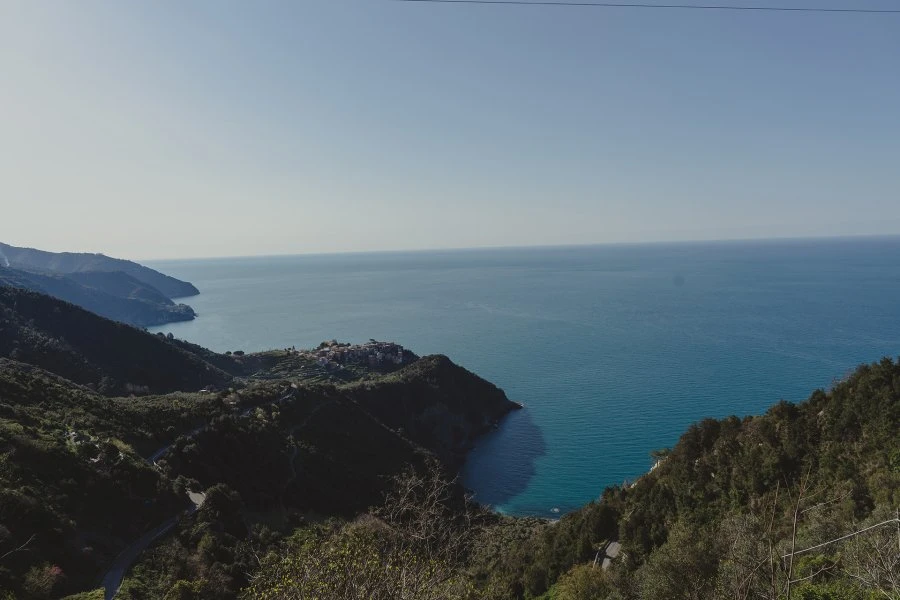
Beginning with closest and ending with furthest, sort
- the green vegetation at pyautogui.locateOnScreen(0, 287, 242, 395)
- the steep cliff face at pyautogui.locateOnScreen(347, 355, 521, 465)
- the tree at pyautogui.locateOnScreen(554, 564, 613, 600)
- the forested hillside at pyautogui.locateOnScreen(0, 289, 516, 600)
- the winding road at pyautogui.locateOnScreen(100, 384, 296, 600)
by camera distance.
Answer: the tree at pyautogui.locateOnScreen(554, 564, 613, 600) → the winding road at pyautogui.locateOnScreen(100, 384, 296, 600) → the forested hillside at pyautogui.locateOnScreen(0, 289, 516, 600) → the green vegetation at pyautogui.locateOnScreen(0, 287, 242, 395) → the steep cliff face at pyautogui.locateOnScreen(347, 355, 521, 465)

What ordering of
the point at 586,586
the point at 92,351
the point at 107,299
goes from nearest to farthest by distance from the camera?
the point at 586,586 → the point at 92,351 → the point at 107,299

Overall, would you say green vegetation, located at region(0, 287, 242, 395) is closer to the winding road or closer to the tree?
the winding road

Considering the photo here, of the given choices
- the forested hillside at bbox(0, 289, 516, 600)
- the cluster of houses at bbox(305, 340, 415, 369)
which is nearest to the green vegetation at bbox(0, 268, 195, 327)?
the forested hillside at bbox(0, 289, 516, 600)

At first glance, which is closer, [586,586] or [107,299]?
[586,586]

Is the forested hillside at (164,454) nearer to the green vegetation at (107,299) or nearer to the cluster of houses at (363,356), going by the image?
the cluster of houses at (363,356)

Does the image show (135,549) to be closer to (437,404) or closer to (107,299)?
(437,404)

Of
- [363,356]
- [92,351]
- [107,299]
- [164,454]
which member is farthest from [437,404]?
[107,299]
